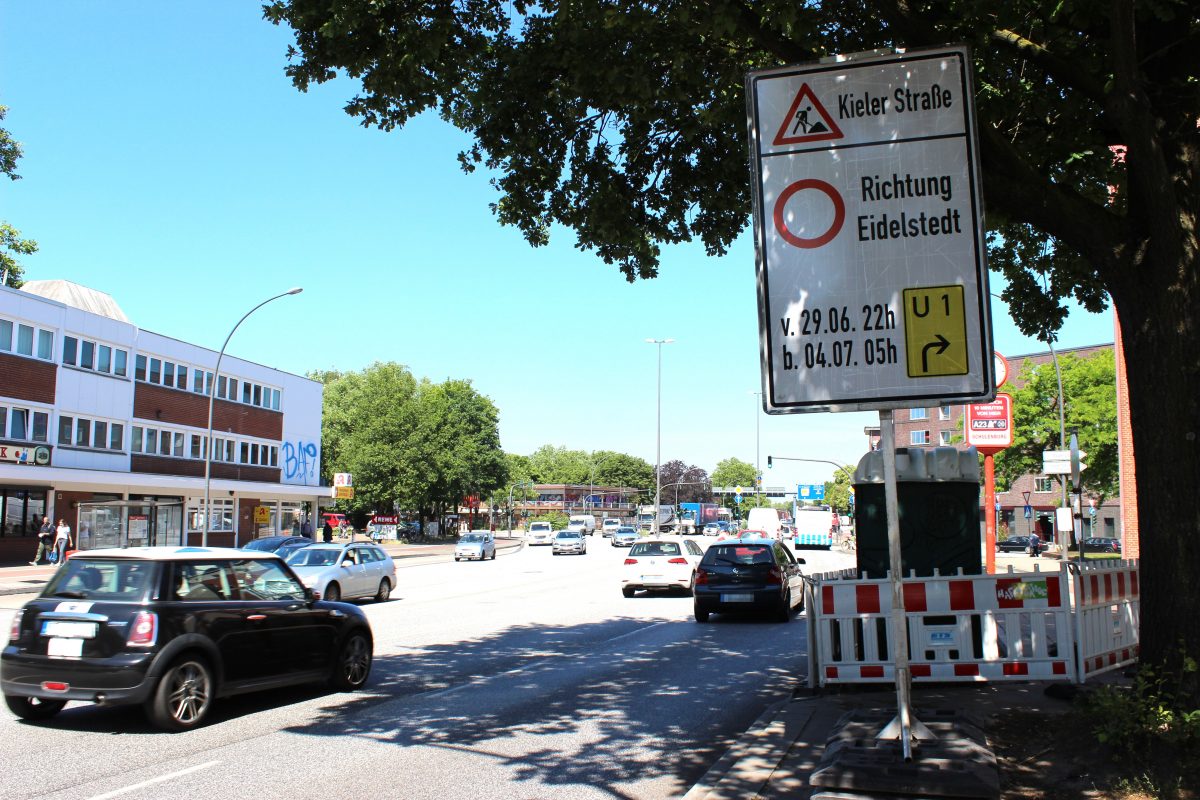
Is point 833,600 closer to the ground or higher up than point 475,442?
closer to the ground

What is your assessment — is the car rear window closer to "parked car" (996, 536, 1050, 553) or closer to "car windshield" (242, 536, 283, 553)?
"car windshield" (242, 536, 283, 553)

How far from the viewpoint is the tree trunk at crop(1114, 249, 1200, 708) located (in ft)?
19.7

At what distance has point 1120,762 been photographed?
546 cm

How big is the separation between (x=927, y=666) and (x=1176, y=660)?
9.76 ft

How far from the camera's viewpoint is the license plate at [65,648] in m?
7.72

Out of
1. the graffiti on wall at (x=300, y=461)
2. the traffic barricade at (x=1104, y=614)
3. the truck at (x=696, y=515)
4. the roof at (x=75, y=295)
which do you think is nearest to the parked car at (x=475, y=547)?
the graffiti on wall at (x=300, y=461)

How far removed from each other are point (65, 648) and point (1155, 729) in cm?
781

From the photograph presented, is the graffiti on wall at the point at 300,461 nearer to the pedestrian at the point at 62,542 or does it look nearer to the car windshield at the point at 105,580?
the pedestrian at the point at 62,542

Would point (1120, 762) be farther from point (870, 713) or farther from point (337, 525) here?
point (337, 525)

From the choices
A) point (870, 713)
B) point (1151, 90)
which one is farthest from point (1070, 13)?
point (870, 713)

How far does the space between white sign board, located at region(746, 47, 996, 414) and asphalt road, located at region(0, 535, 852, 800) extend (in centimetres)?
304

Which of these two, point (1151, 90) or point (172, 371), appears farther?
point (172, 371)

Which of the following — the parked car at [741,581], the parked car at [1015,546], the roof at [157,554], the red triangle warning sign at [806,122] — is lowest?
the parked car at [1015,546]

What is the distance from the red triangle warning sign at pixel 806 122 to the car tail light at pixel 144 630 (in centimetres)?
606
